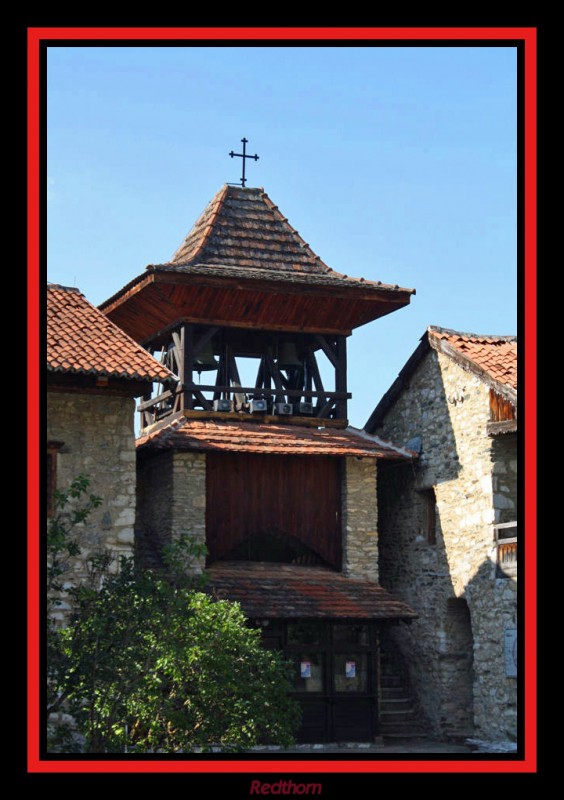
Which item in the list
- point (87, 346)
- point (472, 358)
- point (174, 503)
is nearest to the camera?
point (87, 346)

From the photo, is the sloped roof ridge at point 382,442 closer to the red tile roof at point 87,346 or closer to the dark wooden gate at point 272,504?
the dark wooden gate at point 272,504

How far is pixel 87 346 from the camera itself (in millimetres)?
18750

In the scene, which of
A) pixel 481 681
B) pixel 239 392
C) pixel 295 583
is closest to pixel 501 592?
pixel 481 681

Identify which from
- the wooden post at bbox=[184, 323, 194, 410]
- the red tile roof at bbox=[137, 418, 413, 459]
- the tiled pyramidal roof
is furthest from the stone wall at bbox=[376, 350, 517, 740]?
the wooden post at bbox=[184, 323, 194, 410]

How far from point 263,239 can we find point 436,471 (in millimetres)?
5095

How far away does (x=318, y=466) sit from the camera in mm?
23016

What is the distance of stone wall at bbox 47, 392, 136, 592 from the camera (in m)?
18.3

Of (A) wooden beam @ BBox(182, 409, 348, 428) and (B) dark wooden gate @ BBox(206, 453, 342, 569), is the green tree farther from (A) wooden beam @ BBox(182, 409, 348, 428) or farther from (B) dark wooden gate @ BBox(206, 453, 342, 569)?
(A) wooden beam @ BBox(182, 409, 348, 428)

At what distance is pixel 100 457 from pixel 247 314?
5.53m

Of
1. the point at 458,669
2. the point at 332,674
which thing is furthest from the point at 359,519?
the point at 458,669

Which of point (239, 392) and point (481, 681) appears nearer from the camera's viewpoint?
point (481, 681)

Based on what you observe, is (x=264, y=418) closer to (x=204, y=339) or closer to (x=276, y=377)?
(x=276, y=377)
